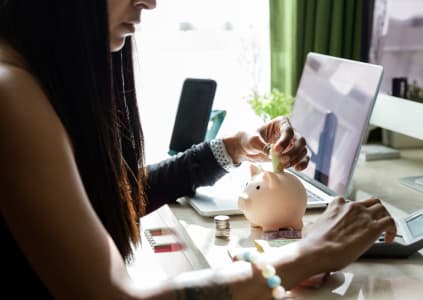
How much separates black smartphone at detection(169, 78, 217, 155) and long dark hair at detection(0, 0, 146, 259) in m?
0.62

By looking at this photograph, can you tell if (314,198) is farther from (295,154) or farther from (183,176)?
(183,176)

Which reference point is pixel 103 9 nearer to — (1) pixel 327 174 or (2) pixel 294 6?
(1) pixel 327 174

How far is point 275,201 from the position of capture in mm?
1132

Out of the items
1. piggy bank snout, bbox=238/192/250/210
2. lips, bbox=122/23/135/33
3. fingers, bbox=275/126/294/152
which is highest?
lips, bbox=122/23/135/33

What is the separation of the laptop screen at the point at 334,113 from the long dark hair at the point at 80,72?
0.53 m

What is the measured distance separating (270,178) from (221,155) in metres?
0.28

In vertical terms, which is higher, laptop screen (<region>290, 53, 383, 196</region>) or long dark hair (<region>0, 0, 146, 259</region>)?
long dark hair (<region>0, 0, 146, 259</region>)

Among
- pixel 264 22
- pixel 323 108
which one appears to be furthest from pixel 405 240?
pixel 264 22

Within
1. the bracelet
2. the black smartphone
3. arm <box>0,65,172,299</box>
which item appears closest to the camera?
arm <box>0,65,172,299</box>

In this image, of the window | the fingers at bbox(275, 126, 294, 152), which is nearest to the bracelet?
the fingers at bbox(275, 126, 294, 152)

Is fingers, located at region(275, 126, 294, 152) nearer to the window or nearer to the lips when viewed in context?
the lips

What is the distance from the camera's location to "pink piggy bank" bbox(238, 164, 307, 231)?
44.6 inches

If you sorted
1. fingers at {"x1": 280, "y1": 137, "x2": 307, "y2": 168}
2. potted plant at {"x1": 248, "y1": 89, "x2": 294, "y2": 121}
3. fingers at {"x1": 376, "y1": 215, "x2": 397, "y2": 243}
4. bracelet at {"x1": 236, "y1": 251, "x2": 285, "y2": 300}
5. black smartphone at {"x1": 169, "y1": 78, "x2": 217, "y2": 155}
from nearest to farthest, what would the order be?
bracelet at {"x1": 236, "y1": 251, "x2": 285, "y2": 300} < fingers at {"x1": 376, "y1": 215, "x2": 397, "y2": 243} < fingers at {"x1": 280, "y1": 137, "x2": 307, "y2": 168} < black smartphone at {"x1": 169, "y1": 78, "x2": 217, "y2": 155} < potted plant at {"x1": 248, "y1": 89, "x2": 294, "y2": 121}

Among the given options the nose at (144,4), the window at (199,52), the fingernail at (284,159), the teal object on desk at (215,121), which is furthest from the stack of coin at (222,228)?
the window at (199,52)
